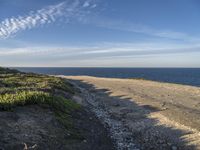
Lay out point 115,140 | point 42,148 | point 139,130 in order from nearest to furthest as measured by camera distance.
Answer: point 42,148 < point 115,140 < point 139,130

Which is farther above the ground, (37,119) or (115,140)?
(37,119)

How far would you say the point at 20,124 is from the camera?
16.2 meters

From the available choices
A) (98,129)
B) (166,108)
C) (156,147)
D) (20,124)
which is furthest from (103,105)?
(20,124)

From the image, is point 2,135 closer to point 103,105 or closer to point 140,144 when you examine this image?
point 140,144

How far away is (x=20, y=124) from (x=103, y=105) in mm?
20015

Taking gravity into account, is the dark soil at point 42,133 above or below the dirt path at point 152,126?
above

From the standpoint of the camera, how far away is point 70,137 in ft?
55.4

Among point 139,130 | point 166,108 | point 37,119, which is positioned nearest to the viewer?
point 37,119

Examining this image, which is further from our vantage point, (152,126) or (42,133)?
(152,126)

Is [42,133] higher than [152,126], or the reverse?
[42,133]

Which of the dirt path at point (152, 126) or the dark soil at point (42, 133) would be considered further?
the dirt path at point (152, 126)

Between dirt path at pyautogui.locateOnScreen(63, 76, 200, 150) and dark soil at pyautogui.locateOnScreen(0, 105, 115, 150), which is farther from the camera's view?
dirt path at pyautogui.locateOnScreen(63, 76, 200, 150)

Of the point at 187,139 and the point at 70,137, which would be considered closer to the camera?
the point at 70,137

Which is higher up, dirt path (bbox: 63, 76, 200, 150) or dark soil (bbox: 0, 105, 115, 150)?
dark soil (bbox: 0, 105, 115, 150)
